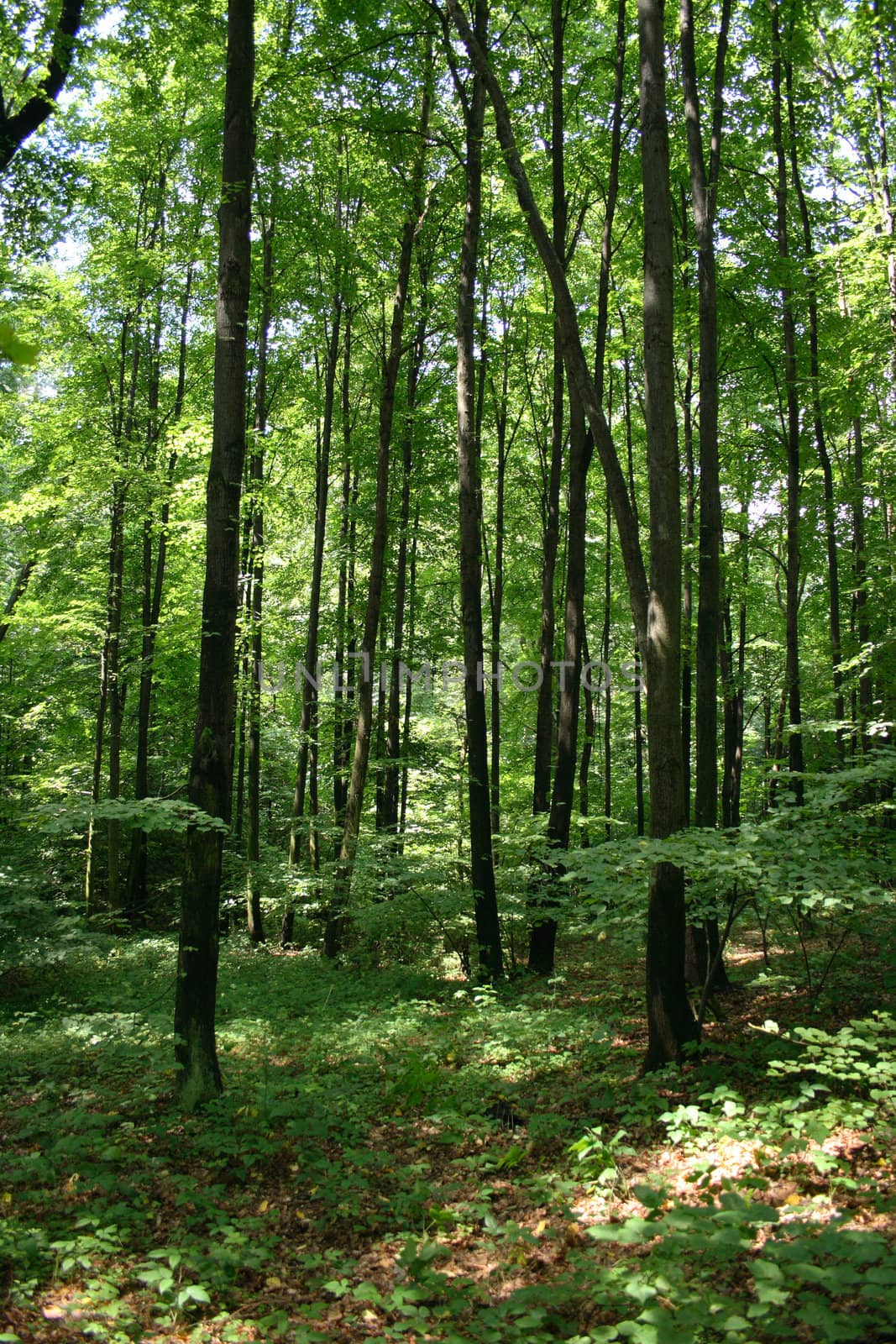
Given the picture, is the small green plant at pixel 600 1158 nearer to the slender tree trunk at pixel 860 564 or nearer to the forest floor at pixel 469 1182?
the forest floor at pixel 469 1182

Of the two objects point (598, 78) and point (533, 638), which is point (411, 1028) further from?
point (533, 638)

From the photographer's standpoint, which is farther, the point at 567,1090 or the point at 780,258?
the point at 780,258

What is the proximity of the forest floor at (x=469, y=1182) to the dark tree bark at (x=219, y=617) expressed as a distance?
42 cm

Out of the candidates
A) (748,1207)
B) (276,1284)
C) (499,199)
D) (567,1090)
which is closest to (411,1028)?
(567,1090)

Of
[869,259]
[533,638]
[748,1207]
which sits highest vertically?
[869,259]

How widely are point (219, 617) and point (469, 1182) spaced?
13.9 feet

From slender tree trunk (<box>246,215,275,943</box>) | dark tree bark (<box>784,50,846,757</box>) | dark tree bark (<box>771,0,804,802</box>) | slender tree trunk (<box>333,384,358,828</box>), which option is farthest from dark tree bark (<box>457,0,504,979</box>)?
slender tree trunk (<box>333,384,358,828</box>)

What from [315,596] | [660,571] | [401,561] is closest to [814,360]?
[401,561]

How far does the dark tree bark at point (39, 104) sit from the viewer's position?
6160 millimetres

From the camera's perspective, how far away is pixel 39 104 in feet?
20.7

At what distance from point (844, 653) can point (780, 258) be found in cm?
700

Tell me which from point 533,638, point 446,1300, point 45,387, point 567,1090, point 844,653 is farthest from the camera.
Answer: point 45,387

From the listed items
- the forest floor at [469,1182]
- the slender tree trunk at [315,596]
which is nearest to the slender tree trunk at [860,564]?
the forest floor at [469,1182]

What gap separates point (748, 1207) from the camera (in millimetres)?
3012
